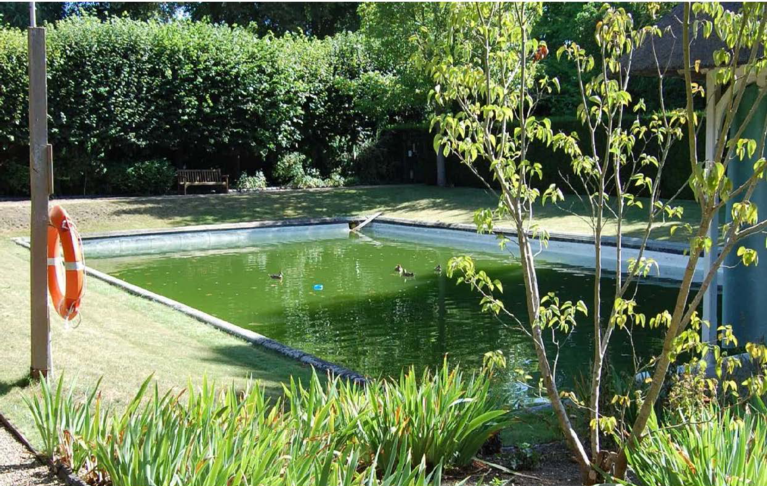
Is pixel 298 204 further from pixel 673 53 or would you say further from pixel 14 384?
pixel 14 384

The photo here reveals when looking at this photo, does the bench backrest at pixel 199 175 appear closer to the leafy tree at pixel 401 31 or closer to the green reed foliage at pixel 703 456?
the leafy tree at pixel 401 31

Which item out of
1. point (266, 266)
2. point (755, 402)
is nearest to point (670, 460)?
point (755, 402)

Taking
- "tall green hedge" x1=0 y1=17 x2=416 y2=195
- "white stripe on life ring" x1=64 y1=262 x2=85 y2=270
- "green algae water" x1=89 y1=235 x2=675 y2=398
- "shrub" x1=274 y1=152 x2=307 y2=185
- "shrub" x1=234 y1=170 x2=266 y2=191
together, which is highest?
"tall green hedge" x1=0 y1=17 x2=416 y2=195

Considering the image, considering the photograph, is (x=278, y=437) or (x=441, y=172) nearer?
(x=278, y=437)

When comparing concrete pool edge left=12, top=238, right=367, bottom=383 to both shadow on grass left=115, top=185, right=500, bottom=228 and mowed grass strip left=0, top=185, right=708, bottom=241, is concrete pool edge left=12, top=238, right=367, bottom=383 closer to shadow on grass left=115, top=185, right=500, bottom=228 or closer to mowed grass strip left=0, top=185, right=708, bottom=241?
mowed grass strip left=0, top=185, right=708, bottom=241

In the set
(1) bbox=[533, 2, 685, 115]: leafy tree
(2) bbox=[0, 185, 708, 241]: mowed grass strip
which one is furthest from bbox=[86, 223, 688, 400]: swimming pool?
(1) bbox=[533, 2, 685, 115]: leafy tree

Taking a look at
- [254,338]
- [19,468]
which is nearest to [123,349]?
[254,338]

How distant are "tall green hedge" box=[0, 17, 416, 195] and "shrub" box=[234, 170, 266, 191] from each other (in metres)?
0.87

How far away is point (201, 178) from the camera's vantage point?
83.8 ft

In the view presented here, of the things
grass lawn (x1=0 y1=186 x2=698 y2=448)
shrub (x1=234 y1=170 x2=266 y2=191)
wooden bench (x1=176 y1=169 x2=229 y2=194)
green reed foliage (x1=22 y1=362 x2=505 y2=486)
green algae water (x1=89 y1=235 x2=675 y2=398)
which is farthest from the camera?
shrub (x1=234 y1=170 x2=266 y2=191)

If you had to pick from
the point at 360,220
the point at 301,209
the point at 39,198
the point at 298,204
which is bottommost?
the point at 360,220

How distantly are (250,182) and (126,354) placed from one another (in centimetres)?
1988

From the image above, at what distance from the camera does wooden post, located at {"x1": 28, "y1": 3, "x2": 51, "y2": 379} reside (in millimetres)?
5746

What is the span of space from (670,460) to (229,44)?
25.2 metres
